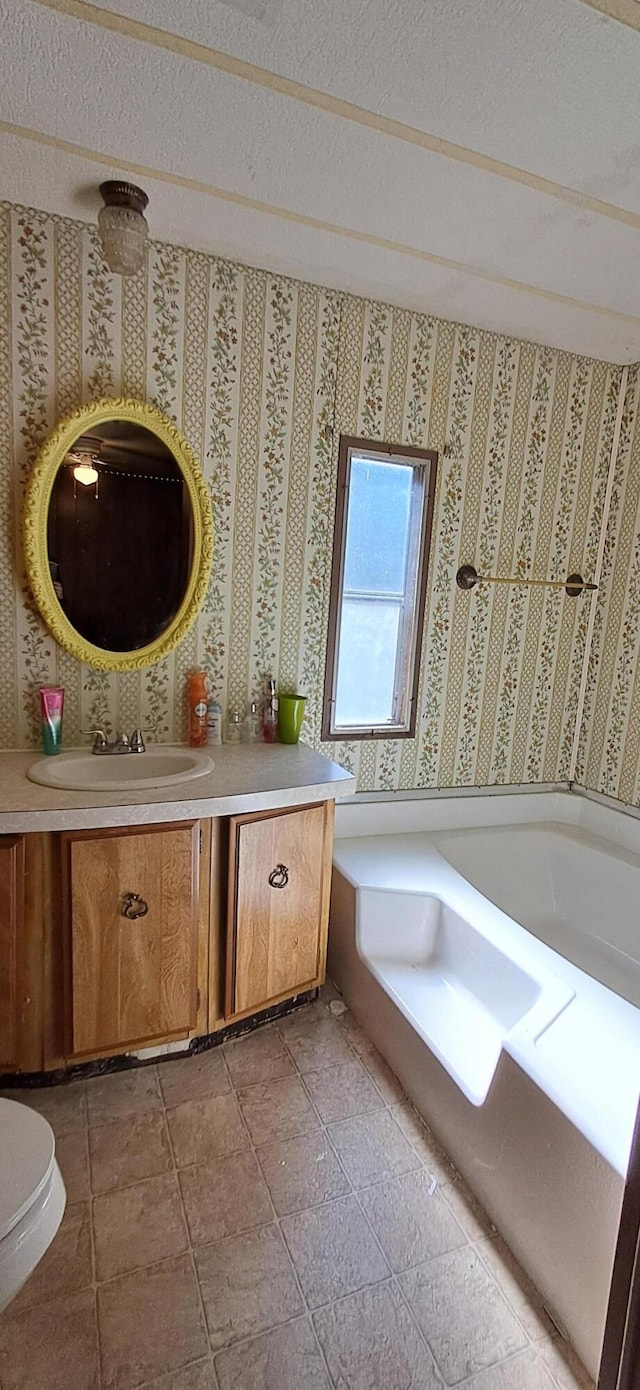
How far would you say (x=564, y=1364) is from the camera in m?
1.19

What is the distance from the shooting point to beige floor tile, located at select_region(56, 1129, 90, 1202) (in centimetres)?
148

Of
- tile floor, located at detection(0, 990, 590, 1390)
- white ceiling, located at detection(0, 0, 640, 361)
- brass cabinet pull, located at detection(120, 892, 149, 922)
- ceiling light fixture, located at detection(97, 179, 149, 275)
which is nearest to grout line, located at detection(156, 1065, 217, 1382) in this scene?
→ tile floor, located at detection(0, 990, 590, 1390)

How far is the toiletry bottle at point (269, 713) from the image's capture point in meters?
2.22

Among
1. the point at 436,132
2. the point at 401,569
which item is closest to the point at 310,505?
the point at 401,569

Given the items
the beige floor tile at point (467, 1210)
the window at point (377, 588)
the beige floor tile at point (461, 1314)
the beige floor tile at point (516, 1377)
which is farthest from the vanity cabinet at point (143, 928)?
→ the beige floor tile at point (516, 1377)

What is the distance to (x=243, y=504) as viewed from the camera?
2100mm

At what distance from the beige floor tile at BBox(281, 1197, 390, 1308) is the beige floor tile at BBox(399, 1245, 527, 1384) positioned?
0.08 metres

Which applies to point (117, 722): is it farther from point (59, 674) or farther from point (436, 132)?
point (436, 132)

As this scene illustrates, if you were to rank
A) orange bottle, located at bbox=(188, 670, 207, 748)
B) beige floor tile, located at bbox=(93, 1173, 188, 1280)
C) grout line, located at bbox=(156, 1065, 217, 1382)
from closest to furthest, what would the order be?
grout line, located at bbox=(156, 1065, 217, 1382)
beige floor tile, located at bbox=(93, 1173, 188, 1280)
orange bottle, located at bbox=(188, 670, 207, 748)

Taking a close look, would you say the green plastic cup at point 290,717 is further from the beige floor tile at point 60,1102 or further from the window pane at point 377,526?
the beige floor tile at point 60,1102

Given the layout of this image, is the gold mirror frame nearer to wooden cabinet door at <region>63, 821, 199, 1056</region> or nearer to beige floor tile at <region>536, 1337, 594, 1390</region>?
wooden cabinet door at <region>63, 821, 199, 1056</region>

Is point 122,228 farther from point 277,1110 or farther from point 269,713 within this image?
point 277,1110

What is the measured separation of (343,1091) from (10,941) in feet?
3.23

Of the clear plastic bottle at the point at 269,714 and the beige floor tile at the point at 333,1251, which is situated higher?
the clear plastic bottle at the point at 269,714
